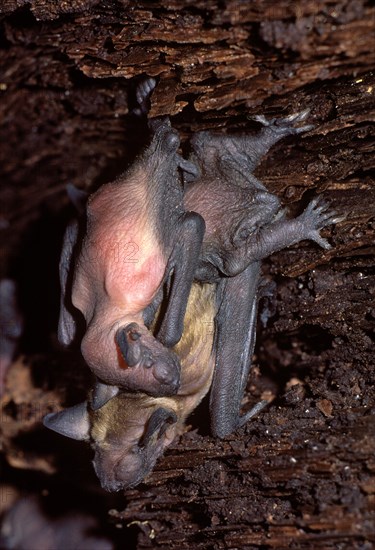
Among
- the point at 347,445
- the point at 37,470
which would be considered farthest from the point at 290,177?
the point at 37,470

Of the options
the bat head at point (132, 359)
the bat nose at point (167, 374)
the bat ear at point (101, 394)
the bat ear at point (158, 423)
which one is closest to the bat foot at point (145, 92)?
the bat head at point (132, 359)

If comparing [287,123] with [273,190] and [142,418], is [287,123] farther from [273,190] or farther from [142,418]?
[142,418]

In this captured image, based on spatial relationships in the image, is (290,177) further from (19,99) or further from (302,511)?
(19,99)

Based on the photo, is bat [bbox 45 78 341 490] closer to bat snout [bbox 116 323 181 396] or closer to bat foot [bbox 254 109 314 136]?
bat foot [bbox 254 109 314 136]

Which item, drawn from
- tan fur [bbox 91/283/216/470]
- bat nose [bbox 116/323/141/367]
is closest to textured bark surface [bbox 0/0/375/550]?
tan fur [bbox 91/283/216/470]

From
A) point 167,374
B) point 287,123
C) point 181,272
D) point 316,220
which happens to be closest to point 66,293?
point 181,272

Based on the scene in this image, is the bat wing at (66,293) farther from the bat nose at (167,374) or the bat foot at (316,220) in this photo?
the bat foot at (316,220)
